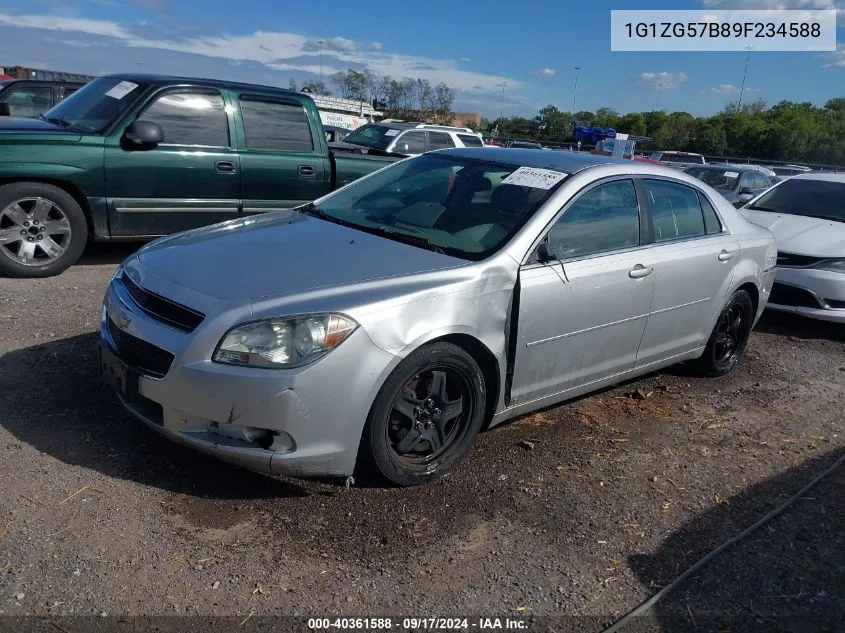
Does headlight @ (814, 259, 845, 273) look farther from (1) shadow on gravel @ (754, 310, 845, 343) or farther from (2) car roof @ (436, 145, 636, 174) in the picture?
(2) car roof @ (436, 145, 636, 174)

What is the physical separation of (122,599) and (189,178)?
494 cm

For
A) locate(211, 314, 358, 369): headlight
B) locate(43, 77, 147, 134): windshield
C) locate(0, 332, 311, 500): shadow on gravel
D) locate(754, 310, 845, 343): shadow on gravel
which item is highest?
locate(43, 77, 147, 134): windshield

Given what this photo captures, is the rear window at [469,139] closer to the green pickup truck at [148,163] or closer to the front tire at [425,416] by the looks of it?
the green pickup truck at [148,163]

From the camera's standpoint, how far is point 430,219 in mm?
4113

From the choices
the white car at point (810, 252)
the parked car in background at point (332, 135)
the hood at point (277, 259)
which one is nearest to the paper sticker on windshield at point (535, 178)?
the hood at point (277, 259)

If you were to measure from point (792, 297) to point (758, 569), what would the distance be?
181 inches

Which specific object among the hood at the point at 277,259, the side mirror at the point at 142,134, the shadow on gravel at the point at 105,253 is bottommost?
the shadow on gravel at the point at 105,253

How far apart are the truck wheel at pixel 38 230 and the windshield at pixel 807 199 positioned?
708 cm

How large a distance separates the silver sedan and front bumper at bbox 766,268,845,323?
230 centimetres

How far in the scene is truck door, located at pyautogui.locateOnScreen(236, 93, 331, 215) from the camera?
7258 mm

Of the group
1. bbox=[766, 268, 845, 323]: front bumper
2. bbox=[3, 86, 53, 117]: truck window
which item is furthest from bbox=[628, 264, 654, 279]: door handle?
bbox=[3, 86, 53, 117]: truck window

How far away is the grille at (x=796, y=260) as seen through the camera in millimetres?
6983

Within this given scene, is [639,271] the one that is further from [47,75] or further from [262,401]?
[47,75]

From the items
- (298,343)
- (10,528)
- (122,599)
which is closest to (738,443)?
(298,343)
